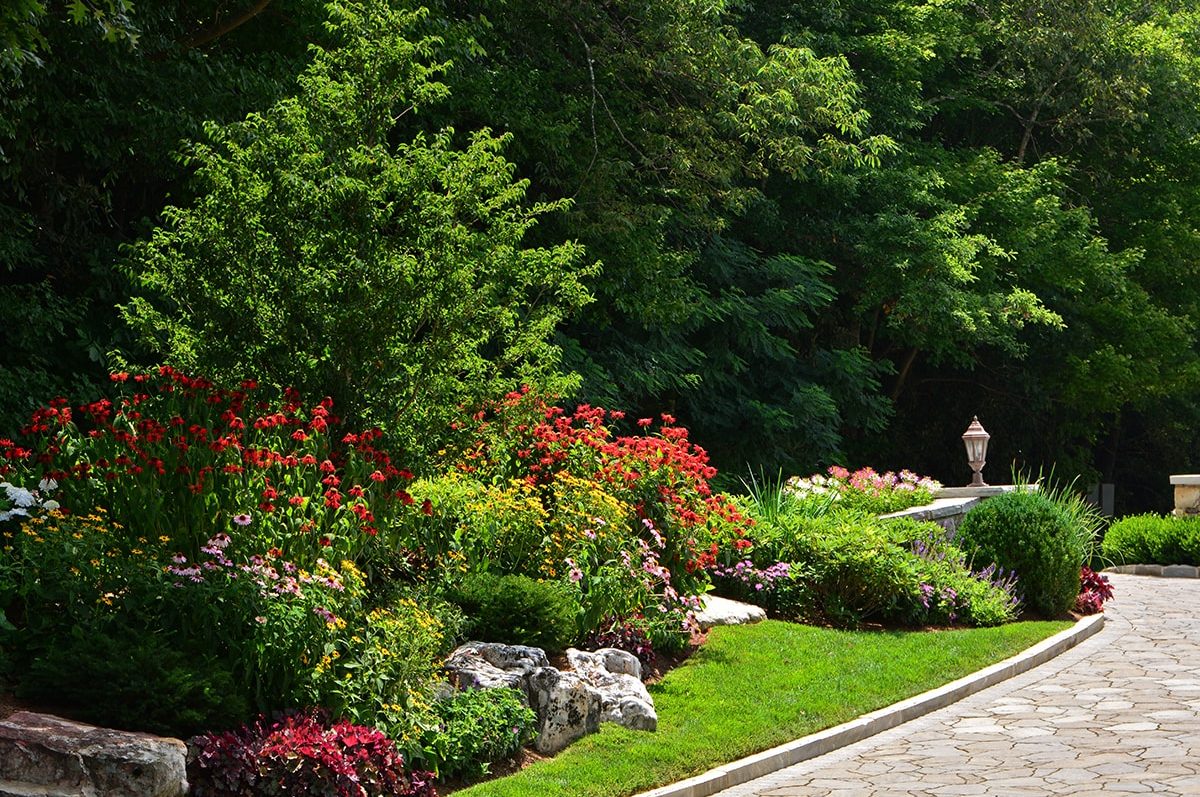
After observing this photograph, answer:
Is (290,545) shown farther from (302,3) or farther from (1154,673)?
(302,3)

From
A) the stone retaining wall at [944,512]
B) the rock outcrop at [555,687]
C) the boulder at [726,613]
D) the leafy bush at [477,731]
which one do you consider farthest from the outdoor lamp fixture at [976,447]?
the leafy bush at [477,731]

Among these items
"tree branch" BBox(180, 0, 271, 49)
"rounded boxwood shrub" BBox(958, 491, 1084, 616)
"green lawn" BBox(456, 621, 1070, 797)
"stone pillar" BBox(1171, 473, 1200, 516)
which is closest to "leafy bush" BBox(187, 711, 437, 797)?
"green lawn" BBox(456, 621, 1070, 797)

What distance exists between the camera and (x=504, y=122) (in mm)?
19391

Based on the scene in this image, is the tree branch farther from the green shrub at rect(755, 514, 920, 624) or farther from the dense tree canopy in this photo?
the green shrub at rect(755, 514, 920, 624)

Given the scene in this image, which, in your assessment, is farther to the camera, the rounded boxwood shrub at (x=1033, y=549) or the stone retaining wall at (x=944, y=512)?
the stone retaining wall at (x=944, y=512)

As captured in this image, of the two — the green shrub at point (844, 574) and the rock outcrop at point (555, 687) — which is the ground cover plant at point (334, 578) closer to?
the rock outcrop at point (555, 687)

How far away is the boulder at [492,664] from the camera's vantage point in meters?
9.29

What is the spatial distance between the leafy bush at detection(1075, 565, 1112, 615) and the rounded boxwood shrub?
1.57ft

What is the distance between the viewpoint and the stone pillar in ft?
85.9

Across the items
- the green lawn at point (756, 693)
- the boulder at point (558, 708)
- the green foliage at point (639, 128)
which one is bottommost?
the green lawn at point (756, 693)

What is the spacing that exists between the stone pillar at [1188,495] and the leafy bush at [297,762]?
21.6 metres

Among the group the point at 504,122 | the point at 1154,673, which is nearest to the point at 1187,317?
the point at 504,122

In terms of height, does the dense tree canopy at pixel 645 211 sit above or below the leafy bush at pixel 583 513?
above

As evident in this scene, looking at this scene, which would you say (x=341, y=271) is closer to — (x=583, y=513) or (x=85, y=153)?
(x=583, y=513)
